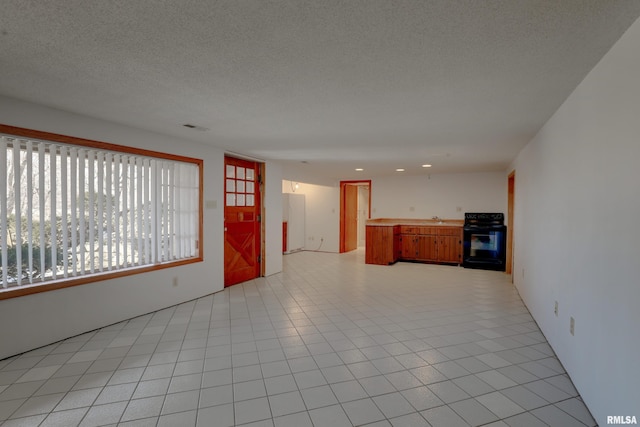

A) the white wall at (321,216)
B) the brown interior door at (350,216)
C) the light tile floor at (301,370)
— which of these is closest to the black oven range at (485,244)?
the light tile floor at (301,370)

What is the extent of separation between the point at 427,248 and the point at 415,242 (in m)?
0.31

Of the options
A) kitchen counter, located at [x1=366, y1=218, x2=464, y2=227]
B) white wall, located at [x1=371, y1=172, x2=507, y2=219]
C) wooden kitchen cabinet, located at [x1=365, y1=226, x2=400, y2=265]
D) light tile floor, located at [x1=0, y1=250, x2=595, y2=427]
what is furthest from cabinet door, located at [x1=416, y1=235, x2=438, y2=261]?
light tile floor, located at [x1=0, y1=250, x2=595, y2=427]

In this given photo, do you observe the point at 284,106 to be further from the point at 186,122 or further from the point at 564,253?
the point at 564,253

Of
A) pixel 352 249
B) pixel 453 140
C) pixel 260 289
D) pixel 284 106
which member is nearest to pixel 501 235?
pixel 453 140

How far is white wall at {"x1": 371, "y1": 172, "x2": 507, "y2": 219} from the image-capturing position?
288 inches

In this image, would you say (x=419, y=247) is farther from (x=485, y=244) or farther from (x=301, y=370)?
(x=301, y=370)

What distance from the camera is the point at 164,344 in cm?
296

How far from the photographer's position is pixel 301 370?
248cm

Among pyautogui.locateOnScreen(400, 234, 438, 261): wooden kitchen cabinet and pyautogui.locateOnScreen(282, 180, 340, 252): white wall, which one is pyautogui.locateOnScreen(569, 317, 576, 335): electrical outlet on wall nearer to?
pyautogui.locateOnScreen(400, 234, 438, 261): wooden kitchen cabinet

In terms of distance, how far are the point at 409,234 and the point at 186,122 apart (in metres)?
5.77

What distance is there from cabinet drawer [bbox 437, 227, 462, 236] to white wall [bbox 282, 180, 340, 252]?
9.69 feet

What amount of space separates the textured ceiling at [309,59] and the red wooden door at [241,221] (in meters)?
1.87

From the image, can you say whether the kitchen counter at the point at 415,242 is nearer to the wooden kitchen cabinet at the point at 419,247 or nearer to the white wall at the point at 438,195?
the wooden kitchen cabinet at the point at 419,247

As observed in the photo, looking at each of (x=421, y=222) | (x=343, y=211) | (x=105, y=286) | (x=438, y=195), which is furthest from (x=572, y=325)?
(x=343, y=211)
